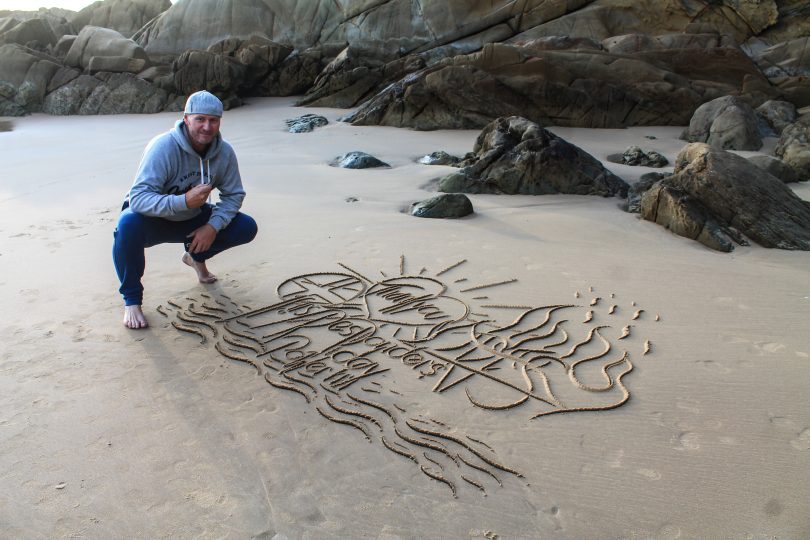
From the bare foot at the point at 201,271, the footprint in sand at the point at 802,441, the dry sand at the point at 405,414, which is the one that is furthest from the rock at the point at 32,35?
the footprint in sand at the point at 802,441

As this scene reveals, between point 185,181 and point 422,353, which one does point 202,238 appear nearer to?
point 185,181

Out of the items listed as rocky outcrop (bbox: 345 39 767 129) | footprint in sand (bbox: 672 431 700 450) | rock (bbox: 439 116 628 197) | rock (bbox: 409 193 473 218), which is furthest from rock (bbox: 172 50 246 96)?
footprint in sand (bbox: 672 431 700 450)

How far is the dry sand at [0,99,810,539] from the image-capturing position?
1.91m

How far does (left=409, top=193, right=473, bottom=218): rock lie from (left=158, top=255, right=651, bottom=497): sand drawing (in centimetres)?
141

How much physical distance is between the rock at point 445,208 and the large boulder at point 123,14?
1702cm

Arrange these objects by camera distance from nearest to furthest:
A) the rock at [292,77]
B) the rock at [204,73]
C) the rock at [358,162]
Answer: the rock at [358,162] → the rock at [204,73] → the rock at [292,77]

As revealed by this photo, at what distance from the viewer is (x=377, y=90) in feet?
40.5

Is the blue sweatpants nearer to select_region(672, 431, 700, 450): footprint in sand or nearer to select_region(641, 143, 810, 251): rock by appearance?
select_region(672, 431, 700, 450): footprint in sand

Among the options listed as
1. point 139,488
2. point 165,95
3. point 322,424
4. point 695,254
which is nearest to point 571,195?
point 695,254

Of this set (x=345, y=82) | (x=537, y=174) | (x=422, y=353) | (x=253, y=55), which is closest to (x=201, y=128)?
(x=422, y=353)

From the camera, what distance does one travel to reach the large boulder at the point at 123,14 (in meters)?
18.7

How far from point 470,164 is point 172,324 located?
14.3 feet

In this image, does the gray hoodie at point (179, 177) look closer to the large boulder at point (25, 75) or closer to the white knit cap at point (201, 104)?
the white knit cap at point (201, 104)

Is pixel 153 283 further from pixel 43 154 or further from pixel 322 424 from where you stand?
pixel 43 154
